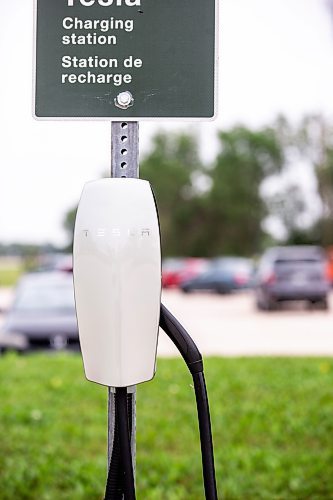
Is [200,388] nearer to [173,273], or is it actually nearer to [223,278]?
[223,278]

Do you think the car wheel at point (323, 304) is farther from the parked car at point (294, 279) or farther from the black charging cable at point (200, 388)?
the black charging cable at point (200, 388)

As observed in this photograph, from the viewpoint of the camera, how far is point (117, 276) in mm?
1177

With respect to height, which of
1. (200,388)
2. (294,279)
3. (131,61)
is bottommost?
(294,279)

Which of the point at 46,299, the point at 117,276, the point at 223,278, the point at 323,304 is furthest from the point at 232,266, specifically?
the point at 117,276

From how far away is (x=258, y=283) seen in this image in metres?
13.7

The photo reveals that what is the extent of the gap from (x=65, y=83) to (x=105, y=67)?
2.8 inches

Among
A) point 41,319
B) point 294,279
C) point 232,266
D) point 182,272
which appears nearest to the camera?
point 41,319

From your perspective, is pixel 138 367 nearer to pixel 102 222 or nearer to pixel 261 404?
pixel 102 222

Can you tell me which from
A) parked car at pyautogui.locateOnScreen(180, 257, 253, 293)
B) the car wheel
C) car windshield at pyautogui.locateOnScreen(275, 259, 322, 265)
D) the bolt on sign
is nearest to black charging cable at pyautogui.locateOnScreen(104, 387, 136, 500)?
the bolt on sign

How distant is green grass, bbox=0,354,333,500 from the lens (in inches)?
134

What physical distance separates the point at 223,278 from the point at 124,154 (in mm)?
15781

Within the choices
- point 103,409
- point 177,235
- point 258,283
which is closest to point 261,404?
point 103,409

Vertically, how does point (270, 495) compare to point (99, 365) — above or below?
below

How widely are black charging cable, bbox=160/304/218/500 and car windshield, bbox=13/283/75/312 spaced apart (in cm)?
552
